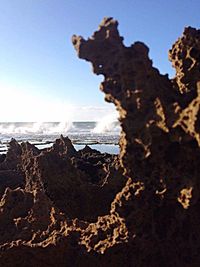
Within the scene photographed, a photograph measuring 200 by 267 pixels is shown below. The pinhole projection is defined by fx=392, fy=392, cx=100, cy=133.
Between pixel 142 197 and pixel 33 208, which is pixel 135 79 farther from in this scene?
pixel 33 208

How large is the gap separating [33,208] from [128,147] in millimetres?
1964

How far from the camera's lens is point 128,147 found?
141 inches

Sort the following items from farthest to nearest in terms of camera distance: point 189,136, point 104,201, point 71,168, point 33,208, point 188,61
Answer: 1. point 71,168
2. point 104,201
3. point 33,208
4. point 188,61
5. point 189,136

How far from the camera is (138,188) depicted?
3.89m

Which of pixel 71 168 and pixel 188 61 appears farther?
pixel 71 168

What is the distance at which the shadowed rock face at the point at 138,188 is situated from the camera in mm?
3396

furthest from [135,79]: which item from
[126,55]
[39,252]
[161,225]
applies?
[39,252]

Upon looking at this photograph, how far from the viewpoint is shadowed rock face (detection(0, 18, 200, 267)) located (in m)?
3.40

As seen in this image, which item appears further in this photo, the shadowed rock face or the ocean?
the ocean

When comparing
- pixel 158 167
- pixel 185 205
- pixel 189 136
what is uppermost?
pixel 189 136

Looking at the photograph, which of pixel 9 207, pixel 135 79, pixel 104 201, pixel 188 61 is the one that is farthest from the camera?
pixel 104 201

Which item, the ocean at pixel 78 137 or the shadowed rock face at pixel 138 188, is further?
the ocean at pixel 78 137

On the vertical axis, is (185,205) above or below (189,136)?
below

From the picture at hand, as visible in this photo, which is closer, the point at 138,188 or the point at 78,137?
the point at 138,188
